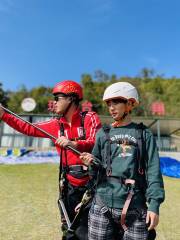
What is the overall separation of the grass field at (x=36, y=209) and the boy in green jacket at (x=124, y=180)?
272 cm

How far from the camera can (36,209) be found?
6.52 meters

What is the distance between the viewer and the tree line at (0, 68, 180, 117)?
160ft

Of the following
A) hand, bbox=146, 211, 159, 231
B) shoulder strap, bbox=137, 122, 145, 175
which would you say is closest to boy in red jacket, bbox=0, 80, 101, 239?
shoulder strap, bbox=137, 122, 145, 175

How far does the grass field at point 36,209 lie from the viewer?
5.05 metres

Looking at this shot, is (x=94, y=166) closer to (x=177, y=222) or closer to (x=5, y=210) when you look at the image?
(x=177, y=222)

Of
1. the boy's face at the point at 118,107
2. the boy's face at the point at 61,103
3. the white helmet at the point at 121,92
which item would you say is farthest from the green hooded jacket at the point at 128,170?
the boy's face at the point at 61,103

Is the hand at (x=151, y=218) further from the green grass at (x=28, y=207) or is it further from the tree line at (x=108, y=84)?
the tree line at (x=108, y=84)

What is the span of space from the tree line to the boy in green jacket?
42.5 metres

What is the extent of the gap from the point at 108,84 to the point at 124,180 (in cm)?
5887

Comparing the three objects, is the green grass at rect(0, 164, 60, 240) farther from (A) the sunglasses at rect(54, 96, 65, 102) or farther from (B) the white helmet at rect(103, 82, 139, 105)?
(B) the white helmet at rect(103, 82, 139, 105)

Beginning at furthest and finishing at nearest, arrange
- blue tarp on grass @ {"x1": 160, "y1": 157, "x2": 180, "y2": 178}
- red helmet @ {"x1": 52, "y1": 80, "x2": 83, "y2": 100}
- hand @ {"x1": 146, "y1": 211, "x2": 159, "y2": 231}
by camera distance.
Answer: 1. blue tarp on grass @ {"x1": 160, "y1": 157, "x2": 180, "y2": 178}
2. red helmet @ {"x1": 52, "y1": 80, "x2": 83, "y2": 100}
3. hand @ {"x1": 146, "y1": 211, "x2": 159, "y2": 231}

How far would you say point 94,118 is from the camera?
3.36 m

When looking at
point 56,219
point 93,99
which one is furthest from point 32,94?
point 56,219

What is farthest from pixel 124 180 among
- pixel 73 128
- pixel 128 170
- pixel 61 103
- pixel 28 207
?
pixel 28 207
